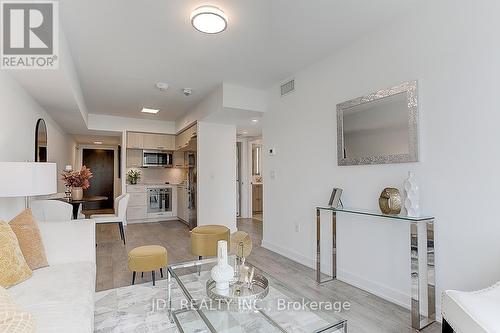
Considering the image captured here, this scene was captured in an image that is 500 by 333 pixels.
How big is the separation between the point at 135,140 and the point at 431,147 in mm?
6002

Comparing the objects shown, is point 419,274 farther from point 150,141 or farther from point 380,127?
point 150,141

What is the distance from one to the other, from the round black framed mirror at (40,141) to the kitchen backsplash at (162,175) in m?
2.91

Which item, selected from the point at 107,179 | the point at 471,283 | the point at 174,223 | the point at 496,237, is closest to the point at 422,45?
the point at 496,237

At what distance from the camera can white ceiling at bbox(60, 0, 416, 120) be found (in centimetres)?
225

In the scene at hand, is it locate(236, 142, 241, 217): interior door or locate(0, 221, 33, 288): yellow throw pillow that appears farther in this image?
locate(236, 142, 241, 217): interior door

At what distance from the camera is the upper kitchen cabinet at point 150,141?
6402 millimetres

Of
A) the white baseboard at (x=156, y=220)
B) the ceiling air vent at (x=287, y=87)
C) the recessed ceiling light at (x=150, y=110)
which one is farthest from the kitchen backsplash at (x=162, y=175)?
the ceiling air vent at (x=287, y=87)

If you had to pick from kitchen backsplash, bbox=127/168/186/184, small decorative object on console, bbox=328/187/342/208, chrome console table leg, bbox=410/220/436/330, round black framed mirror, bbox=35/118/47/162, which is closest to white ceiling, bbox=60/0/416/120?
round black framed mirror, bbox=35/118/47/162

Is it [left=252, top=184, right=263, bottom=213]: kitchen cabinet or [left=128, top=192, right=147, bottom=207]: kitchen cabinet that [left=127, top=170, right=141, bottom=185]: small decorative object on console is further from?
[left=252, top=184, right=263, bottom=213]: kitchen cabinet

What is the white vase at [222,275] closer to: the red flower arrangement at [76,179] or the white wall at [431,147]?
the white wall at [431,147]

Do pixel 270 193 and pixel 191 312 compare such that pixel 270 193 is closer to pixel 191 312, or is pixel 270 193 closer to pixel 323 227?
pixel 323 227

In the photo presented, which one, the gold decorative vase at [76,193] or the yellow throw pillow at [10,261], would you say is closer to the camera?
the yellow throw pillow at [10,261]

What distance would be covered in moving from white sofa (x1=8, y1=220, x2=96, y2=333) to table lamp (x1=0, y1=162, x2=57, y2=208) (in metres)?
0.36

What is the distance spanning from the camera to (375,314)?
2217mm
